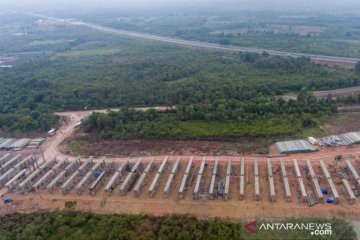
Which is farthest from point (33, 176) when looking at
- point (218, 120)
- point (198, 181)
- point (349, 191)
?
point (349, 191)

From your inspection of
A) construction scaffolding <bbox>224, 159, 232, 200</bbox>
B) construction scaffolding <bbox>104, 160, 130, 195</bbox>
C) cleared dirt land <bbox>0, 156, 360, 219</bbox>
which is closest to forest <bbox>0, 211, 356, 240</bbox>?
cleared dirt land <bbox>0, 156, 360, 219</bbox>

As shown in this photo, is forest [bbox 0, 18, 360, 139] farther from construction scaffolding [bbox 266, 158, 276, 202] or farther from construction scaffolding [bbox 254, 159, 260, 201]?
construction scaffolding [bbox 254, 159, 260, 201]

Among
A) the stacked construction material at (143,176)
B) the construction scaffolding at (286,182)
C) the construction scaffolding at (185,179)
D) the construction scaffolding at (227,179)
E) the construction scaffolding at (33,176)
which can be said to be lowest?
the construction scaffolding at (33,176)

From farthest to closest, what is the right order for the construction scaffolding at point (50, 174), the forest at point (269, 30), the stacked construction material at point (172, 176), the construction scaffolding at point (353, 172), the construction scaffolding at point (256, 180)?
the forest at point (269, 30), the construction scaffolding at point (50, 174), the stacked construction material at point (172, 176), the construction scaffolding at point (353, 172), the construction scaffolding at point (256, 180)

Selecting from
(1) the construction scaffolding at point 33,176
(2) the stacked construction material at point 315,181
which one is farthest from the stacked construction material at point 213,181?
(1) the construction scaffolding at point 33,176

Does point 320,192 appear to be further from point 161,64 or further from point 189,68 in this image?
point 161,64

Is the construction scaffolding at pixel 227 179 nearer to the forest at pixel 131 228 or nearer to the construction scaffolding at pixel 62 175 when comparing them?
the forest at pixel 131 228

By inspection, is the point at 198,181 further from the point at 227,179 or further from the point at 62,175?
the point at 62,175
